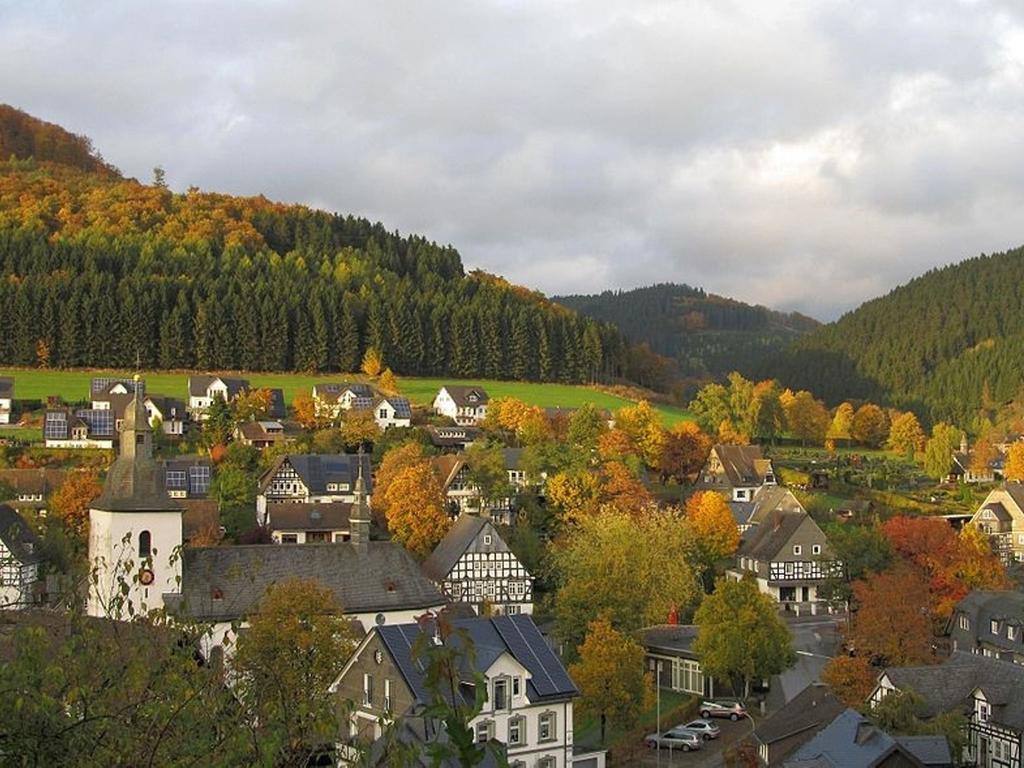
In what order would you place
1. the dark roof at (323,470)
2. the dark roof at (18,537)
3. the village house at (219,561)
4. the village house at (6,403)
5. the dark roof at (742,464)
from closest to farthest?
the village house at (219,561), the dark roof at (18,537), the dark roof at (323,470), the village house at (6,403), the dark roof at (742,464)

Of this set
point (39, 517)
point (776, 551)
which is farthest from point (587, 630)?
point (39, 517)

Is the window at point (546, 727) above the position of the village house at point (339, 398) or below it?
below

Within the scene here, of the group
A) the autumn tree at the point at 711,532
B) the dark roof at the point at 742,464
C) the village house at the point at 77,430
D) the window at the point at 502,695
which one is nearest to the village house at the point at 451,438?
the dark roof at the point at 742,464

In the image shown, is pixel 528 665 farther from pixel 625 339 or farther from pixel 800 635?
pixel 625 339

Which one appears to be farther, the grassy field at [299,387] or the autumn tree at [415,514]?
the grassy field at [299,387]

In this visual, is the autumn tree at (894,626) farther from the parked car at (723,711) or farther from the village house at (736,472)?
the village house at (736,472)

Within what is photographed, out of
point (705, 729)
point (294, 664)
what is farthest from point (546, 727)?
point (294, 664)

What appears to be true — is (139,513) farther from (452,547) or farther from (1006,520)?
(1006,520)

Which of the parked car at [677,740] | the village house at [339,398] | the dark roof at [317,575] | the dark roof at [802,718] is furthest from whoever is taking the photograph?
the village house at [339,398]
